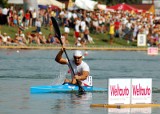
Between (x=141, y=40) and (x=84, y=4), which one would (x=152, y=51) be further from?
(x=84, y=4)

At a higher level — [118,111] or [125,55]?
[118,111]

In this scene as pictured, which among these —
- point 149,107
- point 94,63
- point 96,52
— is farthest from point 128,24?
point 149,107

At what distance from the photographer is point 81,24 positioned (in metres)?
55.6

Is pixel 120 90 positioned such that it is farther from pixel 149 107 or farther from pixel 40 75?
pixel 40 75

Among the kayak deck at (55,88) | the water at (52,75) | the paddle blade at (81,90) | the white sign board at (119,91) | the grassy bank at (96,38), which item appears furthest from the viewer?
the grassy bank at (96,38)

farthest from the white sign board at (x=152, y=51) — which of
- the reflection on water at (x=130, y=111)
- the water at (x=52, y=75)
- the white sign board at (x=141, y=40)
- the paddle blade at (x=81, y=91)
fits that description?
the reflection on water at (x=130, y=111)

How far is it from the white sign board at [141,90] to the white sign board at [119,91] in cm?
15

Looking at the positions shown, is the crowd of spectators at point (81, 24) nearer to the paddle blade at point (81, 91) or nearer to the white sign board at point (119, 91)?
the paddle blade at point (81, 91)

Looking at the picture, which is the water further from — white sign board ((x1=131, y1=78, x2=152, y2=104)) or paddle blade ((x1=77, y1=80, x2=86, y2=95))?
white sign board ((x1=131, y1=78, x2=152, y2=104))

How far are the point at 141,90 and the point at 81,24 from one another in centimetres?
3462

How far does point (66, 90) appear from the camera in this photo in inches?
1009

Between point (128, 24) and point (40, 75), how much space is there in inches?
995

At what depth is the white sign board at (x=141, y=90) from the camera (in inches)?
822

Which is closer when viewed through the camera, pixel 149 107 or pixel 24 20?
pixel 149 107
